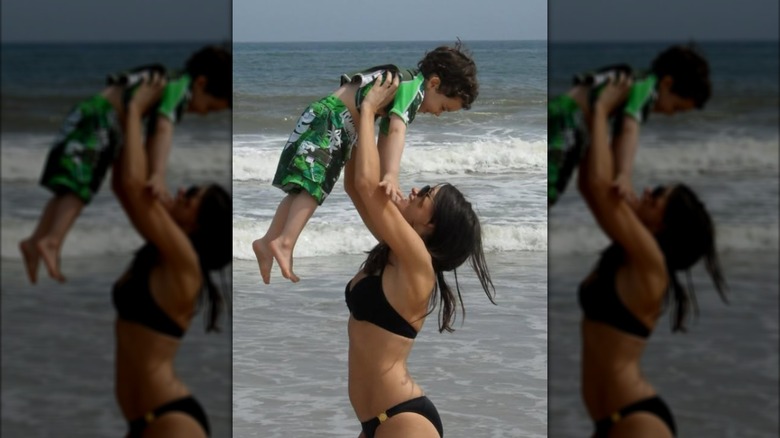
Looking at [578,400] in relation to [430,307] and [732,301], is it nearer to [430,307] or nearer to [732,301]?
[732,301]

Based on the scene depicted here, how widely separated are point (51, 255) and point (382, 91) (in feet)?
5.02

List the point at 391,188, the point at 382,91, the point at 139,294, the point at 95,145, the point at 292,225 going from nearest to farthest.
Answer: the point at 95,145
the point at 139,294
the point at 391,188
the point at 382,91
the point at 292,225

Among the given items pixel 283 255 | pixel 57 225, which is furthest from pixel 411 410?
pixel 57 225

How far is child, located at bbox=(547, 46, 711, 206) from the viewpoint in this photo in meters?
2.82

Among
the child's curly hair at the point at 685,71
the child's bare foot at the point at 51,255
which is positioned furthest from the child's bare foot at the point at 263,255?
the child's curly hair at the point at 685,71

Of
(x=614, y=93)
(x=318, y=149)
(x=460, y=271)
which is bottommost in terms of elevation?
(x=460, y=271)

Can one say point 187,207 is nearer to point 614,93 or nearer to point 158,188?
point 158,188

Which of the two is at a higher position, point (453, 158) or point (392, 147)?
point (392, 147)

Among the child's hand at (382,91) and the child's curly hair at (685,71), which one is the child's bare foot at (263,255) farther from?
the child's curly hair at (685,71)

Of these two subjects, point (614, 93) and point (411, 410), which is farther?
point (411, 410)

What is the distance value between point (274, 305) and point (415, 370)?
23.5 inches

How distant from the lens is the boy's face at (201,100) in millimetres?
3068

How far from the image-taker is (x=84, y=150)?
115 inches

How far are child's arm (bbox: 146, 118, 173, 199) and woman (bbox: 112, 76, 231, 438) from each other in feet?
0.06
